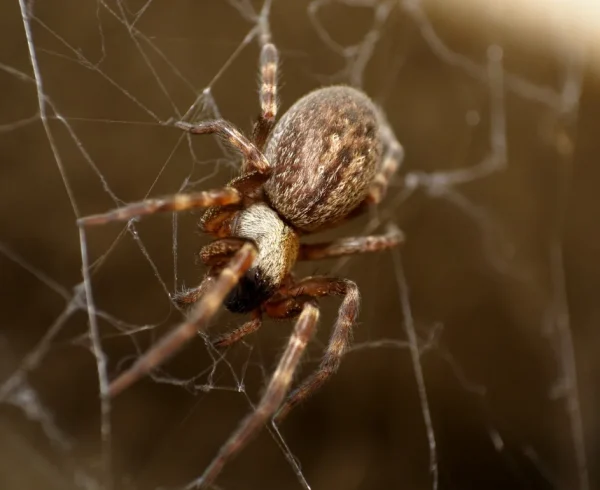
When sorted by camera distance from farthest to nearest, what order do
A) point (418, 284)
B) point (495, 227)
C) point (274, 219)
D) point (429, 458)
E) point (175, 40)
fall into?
point (495, 227) < point (418, 284) < point (429, 458) < point (175, 40) < point (274, 219)

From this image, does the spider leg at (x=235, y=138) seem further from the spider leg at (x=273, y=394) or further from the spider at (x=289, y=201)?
the spider leg at (x=273, y=394)

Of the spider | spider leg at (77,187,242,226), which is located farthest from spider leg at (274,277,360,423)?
spider leg at (77,187,242,226)

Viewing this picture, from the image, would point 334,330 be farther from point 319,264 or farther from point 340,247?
point 319,264

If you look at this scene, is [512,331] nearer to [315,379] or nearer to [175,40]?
[315,379]

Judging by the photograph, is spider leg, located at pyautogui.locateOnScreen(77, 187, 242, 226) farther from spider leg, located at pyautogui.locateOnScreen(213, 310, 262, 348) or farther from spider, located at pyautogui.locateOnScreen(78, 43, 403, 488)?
spider leg, located at pyautogui.locateOnScreen(213, 310, 262, 348)

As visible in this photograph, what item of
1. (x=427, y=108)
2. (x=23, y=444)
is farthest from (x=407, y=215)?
(x=23, y=444)

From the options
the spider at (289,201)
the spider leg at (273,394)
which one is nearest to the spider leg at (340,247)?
the spider at (289,201)
